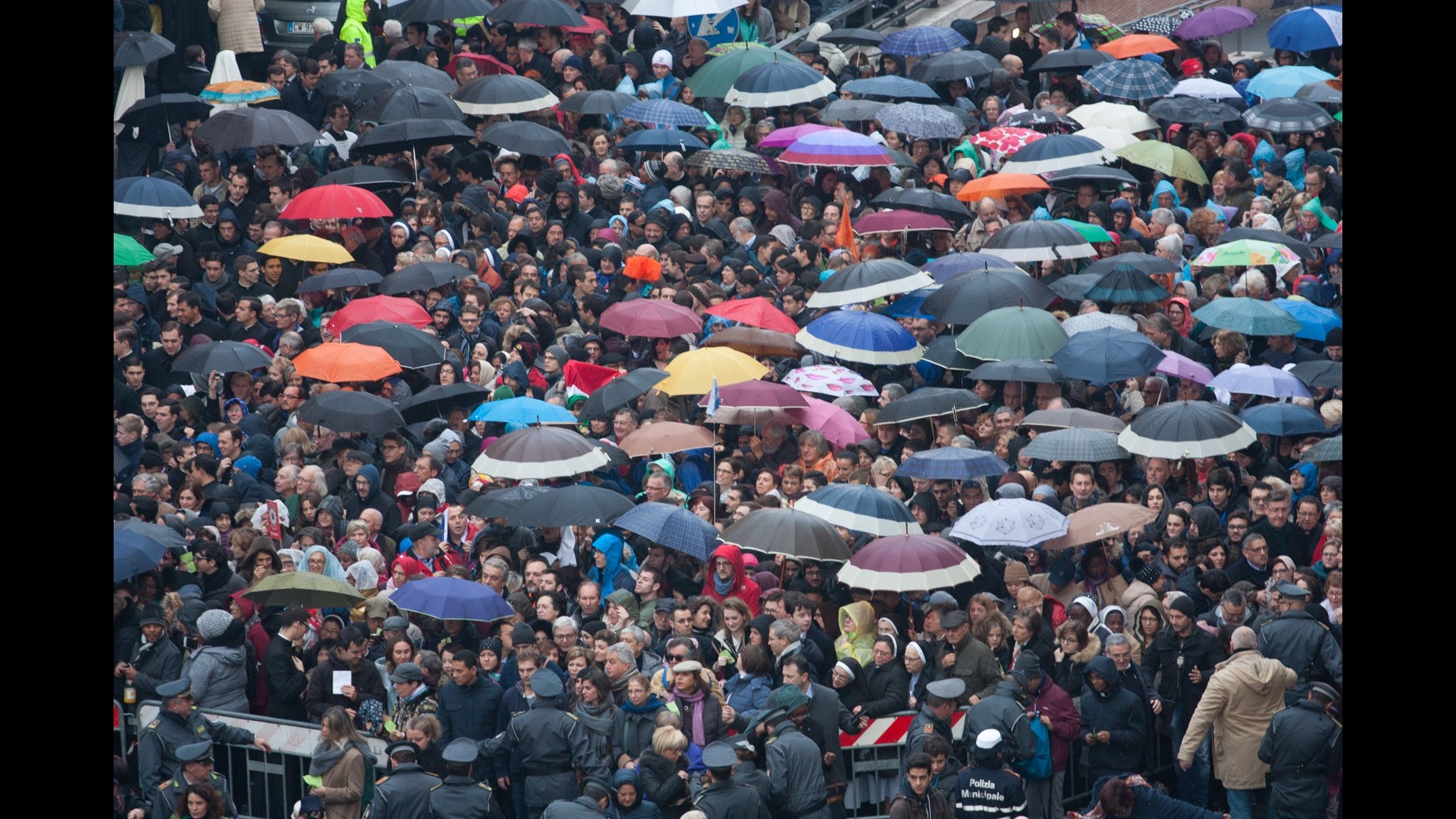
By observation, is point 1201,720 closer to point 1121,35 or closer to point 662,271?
point 662,271

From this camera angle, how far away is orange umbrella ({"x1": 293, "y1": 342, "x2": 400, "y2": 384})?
1609 cm

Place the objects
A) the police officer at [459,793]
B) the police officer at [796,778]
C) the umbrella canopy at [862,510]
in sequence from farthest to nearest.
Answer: the umbrella canopy at [862,510]
the police officer at [796,778]
the police officer at [459,793]

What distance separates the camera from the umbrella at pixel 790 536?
13.2 metres

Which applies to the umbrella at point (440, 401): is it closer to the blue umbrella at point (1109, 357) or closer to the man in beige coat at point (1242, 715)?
the blue umbrella at point (1109, 357)

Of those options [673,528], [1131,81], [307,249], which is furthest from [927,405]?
[1131,81]

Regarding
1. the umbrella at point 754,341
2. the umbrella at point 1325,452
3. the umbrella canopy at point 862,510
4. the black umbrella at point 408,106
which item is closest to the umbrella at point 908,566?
the umbrella canopy at point 862,510

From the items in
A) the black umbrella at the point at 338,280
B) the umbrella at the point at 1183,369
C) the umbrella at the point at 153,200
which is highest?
the umbrella at the point at 153,200

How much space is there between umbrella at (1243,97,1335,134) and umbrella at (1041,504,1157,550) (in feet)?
27.5

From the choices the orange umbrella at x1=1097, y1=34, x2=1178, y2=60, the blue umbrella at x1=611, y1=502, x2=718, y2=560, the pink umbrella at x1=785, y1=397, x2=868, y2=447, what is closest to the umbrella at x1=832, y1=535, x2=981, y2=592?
the blue umbrella at x1=611, y1=502, x2=718, y2=560

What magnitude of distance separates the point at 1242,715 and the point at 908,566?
7.44 ft

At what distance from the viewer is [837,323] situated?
16.8 m

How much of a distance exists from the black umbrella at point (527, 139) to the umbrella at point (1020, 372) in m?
6.21

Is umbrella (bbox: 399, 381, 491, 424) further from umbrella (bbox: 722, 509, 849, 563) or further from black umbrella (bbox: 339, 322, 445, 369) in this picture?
umbrella (bbox: 722, 509, 849, 563)

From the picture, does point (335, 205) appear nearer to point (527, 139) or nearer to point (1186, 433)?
point (527, 139)
